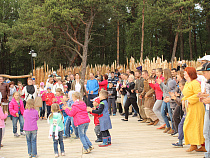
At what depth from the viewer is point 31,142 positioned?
6348 mm

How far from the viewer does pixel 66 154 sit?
21.3 feet

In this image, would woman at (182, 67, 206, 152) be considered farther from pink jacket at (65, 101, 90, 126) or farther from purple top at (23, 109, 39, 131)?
purple top at (23, 109, 39, 131)

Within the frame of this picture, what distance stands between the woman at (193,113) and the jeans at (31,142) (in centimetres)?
336

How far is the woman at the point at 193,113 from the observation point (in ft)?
19.5

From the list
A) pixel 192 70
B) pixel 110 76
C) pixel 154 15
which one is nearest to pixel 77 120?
pixel 192 70

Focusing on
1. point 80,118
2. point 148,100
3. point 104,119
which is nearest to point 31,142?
point 80,118

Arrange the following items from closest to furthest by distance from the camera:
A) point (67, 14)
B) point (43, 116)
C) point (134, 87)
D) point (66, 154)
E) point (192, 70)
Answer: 1. point (192, 70)
2. point (66, 154)
3. point (134, 87)
4. point (43, 116)
5. point (67, 14)

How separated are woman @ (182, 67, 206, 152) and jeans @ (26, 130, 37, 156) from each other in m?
3.36

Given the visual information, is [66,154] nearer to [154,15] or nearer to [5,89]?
[5,89]

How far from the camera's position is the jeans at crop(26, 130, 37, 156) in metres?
6.31

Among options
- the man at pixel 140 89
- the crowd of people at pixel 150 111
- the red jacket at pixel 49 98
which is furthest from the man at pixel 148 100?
the red jacket at pixel 49 98

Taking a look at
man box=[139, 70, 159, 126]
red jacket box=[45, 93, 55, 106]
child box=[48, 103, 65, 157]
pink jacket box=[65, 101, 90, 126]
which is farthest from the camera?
red jacket box=[45, 93, 55, 106]

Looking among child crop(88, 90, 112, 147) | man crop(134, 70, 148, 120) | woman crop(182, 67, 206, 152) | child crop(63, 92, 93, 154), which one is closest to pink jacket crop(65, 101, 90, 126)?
child crop(63, 92, 93, 154)

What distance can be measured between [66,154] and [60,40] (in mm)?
21896
